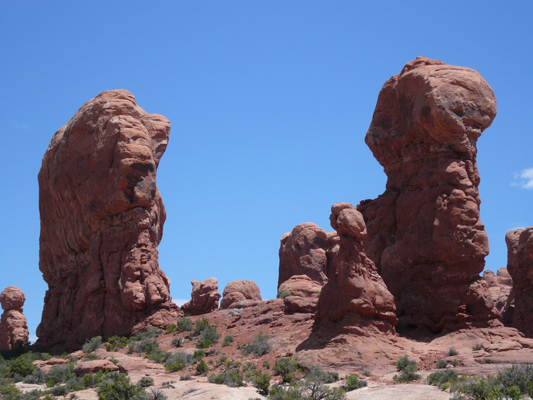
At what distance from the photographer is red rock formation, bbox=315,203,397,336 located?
23734 mm

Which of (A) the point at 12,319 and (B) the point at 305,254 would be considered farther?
(A) the point at 12,319

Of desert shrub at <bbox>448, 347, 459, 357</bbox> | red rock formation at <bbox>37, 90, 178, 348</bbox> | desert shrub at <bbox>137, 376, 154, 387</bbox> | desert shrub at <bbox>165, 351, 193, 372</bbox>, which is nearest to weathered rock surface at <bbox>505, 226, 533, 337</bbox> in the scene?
desert shrub at <bbox>448, 347, 459, 357</bbox>

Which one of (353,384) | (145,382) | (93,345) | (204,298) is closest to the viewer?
(353,384)

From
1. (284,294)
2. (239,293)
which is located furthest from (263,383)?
(239,293)

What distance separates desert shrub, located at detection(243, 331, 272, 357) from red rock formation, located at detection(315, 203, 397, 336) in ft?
7.74

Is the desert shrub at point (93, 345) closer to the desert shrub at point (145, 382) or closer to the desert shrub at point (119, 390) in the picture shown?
the desert shrub at point (145, 382)

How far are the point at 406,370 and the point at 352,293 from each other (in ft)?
12.7

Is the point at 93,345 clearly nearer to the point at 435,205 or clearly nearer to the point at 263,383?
the point at 263,383

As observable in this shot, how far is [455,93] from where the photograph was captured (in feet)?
91.4

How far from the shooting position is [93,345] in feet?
96.8

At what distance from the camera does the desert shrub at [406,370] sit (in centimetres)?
2045

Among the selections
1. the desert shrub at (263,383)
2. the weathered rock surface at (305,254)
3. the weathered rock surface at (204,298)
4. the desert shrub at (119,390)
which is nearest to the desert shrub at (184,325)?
the weathered rock surface at (204,298)

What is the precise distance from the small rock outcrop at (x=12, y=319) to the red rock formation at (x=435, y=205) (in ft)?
96.2

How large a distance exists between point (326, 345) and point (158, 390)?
19.8 feet
